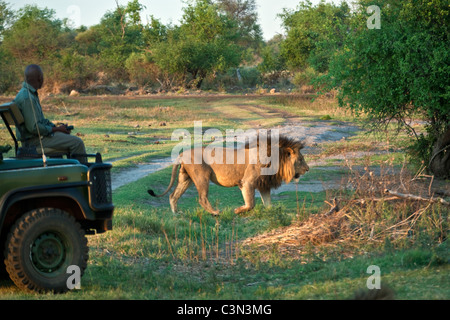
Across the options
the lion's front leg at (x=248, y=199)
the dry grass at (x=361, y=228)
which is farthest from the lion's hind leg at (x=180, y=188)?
the dry grass at (x=361, y=228)

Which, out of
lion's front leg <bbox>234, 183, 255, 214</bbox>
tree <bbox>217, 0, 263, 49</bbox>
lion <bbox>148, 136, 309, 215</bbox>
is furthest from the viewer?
tree <bbox>217, 0, 263, 49</bbox>

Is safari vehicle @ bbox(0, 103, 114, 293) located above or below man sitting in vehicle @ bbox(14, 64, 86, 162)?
below

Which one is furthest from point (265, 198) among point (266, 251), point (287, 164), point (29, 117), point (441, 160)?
point (441, 160)

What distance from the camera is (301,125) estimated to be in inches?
1063

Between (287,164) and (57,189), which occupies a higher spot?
(57,189)

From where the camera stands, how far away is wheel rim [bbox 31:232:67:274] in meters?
5.92

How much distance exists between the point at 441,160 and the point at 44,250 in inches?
462

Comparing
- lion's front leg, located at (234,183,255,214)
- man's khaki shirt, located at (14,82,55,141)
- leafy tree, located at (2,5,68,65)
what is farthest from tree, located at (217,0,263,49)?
man's khaki shirt, located at (14,82,55,141)

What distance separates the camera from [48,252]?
19.7 ft

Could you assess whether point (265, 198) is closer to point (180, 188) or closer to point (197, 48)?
point (180, 188)

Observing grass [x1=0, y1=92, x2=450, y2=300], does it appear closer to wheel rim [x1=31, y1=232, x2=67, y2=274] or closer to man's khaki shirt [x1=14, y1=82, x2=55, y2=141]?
wheel rim [x1=31, y1=232, x2=67, y2=274]

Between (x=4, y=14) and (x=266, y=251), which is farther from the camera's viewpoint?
(x=4, y=14)

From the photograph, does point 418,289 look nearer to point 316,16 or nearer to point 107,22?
point 316,16

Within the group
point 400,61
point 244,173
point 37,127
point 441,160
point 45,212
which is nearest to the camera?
point 45,212
